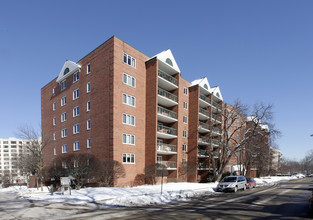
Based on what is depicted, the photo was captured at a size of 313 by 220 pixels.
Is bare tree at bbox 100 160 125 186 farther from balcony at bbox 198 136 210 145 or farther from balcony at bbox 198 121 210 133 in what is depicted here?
balcony at bbox 198 121 210 133

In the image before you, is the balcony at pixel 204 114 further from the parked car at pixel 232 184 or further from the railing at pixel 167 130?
the parked car at pixel 232 184

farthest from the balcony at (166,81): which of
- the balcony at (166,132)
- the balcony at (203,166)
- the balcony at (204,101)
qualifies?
the balcony at (203,166)

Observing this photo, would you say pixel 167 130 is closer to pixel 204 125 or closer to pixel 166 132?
pixel 166 132

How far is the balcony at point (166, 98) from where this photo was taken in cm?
2959

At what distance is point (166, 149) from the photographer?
29672 mm

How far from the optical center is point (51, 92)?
126 feet

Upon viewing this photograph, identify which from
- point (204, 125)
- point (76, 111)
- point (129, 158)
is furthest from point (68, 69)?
point (204, 125)

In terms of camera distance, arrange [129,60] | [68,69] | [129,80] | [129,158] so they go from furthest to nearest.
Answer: [68,69], [129,60], [129,80], [129,158]

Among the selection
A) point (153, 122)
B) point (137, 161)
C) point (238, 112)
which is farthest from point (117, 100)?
point (238, 112)

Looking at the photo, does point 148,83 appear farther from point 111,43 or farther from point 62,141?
point 62,141

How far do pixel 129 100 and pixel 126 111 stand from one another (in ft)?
5.20

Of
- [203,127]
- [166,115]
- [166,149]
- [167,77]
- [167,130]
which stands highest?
[167,77]

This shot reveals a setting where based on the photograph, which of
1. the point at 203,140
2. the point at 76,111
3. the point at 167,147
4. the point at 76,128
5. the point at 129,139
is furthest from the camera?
the point at 203,140

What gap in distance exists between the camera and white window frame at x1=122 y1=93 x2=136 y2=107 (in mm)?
25894
